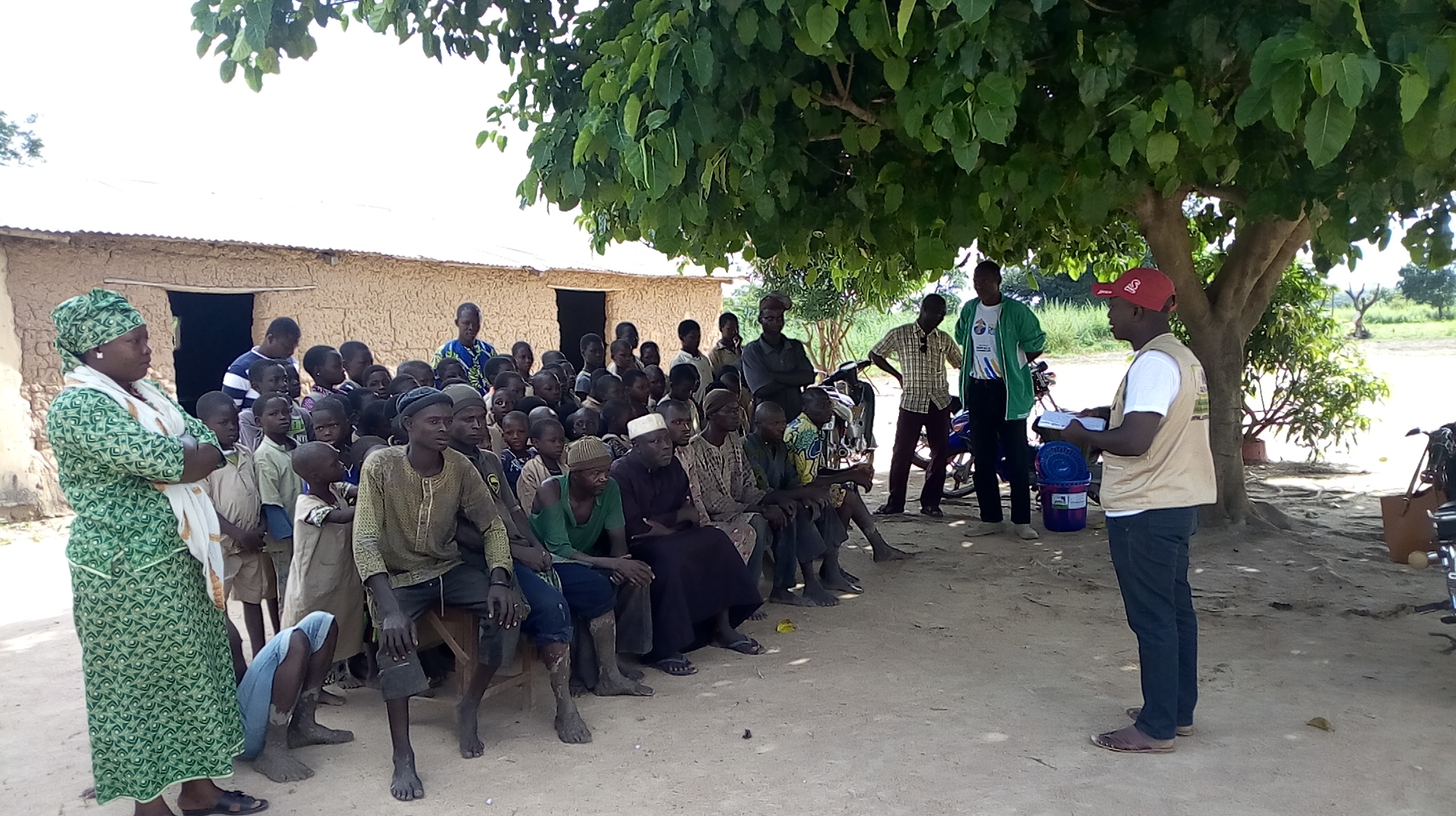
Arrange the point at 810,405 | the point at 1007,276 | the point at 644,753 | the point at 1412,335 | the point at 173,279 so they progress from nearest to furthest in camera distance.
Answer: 1. the point at 644,753
2. the point at 810,405
3. the point at 173,279
4. the point at 1412,335
5. the point at 1007,276

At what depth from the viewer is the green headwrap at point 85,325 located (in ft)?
9.79

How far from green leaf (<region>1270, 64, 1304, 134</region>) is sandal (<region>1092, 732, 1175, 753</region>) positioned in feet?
6.90

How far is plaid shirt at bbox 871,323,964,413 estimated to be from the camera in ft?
26.6

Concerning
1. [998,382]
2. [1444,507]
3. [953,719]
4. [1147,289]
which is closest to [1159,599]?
[953,719]

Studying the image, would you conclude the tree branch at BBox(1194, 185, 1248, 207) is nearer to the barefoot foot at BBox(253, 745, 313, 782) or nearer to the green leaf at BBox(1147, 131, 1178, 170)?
the green leaf at BBox(1147, 131, 1178, 170)

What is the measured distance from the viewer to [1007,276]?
3925 centimetres

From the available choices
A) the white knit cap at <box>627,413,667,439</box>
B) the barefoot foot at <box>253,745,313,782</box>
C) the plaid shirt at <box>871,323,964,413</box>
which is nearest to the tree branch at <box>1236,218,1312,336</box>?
the plaid shirt at <box>871,323,964,413</box>

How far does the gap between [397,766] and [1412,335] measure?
117 ft

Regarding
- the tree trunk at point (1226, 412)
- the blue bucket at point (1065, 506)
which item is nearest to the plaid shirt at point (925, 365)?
the blue bucket at point (1065, 506)

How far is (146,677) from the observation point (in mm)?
3061

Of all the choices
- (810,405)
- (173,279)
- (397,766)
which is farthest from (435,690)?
(173,279)

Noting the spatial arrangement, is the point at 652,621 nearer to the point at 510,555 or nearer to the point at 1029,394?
the point at 510,555

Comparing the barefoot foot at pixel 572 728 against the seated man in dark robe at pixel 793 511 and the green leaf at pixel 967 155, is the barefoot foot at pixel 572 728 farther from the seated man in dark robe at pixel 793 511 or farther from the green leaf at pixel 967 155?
the green leaf at pixel 967 155

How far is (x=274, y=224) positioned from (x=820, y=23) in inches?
340
